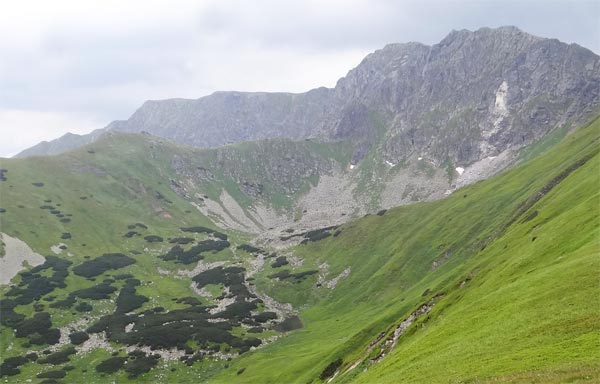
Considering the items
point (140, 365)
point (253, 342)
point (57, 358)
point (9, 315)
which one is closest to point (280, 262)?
point (253, 342)

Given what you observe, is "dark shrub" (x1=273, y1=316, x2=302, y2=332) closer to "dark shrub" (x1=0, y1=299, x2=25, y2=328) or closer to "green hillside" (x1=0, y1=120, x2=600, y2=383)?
"green hillside" (x1=0, y1=120, x2=600, y2=383)

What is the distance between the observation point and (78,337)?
110375 mm

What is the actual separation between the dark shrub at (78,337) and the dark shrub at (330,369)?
66014 millimetres

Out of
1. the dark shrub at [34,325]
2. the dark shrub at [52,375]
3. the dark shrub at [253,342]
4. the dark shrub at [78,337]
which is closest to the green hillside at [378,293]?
the dark shrub at [52,375]

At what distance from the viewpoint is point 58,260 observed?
165m

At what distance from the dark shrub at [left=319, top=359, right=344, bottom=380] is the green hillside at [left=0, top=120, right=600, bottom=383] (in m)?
0.33

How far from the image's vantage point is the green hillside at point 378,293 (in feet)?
129

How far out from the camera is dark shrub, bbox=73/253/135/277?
520 feet

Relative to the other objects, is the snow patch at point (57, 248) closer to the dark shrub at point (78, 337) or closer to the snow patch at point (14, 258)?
the snow patch at point (14, 258)

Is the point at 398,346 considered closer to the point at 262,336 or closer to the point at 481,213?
the point at 262,336

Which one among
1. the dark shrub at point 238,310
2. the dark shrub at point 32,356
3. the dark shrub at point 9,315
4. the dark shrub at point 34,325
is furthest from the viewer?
the dark shrub at point 238,310

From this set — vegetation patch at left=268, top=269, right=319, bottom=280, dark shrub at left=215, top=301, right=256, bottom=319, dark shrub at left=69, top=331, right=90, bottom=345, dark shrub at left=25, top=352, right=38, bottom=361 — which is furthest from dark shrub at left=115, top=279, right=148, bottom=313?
vegetation patch at left=268, top=269, right=319, bottom=280

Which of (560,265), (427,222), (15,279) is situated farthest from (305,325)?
(15,279)

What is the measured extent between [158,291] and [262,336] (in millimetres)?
52392
